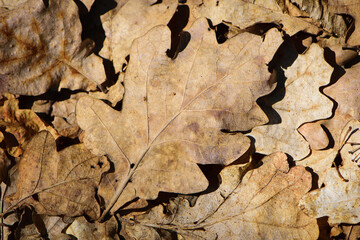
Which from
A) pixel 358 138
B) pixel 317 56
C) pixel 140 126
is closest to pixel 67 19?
pixel 140 126

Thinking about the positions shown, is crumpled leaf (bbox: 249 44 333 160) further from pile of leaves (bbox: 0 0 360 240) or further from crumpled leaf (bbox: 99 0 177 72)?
crumpled leaf (bbox: 99 0 177 72)

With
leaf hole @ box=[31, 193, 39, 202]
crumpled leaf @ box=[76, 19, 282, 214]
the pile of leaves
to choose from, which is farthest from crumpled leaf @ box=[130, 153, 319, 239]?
leaf hole @ box=[31, 193, 39, 202]

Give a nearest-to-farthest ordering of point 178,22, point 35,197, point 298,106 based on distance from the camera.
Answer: point 298,106
point 35,197
point 178,22

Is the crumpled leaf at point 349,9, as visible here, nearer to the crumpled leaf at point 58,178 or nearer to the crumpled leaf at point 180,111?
the crumpled leaf at point 180,111

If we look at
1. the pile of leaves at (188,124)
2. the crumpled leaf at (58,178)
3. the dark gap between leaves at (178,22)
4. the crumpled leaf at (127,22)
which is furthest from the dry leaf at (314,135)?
the crumpled leaf at (58,178)

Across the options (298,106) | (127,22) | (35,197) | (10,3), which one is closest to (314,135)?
(298,106)

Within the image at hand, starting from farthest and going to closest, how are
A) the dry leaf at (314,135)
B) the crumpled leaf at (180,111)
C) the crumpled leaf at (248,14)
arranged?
the crumpled leaf at (248,14)
the dry leaf at (314,135)
the crumpled leaf at (180,111)

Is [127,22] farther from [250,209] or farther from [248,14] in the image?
[250,209]
